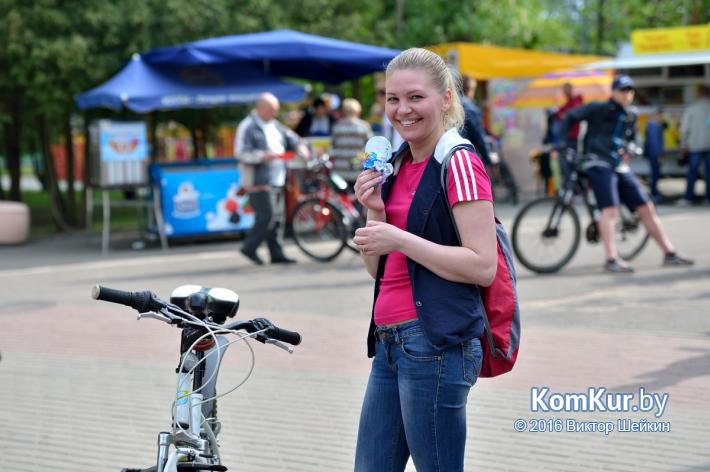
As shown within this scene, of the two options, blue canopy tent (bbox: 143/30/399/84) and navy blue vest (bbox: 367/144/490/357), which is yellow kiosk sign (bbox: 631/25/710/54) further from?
navy blue vest (bbox: 367/144/490/357)

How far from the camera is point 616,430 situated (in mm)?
5504

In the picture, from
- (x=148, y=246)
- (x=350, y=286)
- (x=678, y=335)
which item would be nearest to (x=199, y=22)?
(x=148, y=246)

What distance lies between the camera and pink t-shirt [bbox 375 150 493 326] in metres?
2.93

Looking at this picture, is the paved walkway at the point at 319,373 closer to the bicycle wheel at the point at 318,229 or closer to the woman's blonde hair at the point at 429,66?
the bicycle wheel at the point at 318,229

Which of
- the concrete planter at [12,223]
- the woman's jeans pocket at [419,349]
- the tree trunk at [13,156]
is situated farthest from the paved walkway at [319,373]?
the tree trunk at [13,156]

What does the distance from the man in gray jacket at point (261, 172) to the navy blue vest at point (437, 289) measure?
937 centimetres

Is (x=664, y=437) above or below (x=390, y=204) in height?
below

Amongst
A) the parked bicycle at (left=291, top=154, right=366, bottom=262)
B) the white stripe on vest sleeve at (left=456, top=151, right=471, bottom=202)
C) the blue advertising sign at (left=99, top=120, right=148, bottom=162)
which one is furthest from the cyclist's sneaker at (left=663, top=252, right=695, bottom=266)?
→ the white stripe on vest sleeve at (left=456, top=151, right=471, bottom=202)

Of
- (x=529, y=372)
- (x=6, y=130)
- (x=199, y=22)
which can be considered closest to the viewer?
(x=529, y=372)

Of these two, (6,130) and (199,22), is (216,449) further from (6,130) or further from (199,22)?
(6,130)

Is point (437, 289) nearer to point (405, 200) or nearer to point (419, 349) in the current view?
point (419, 349)

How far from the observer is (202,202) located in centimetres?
1535

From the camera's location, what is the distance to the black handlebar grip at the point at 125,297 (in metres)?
2.80

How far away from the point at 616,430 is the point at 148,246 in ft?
36.6
